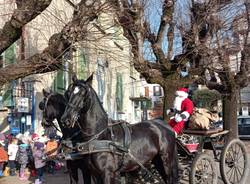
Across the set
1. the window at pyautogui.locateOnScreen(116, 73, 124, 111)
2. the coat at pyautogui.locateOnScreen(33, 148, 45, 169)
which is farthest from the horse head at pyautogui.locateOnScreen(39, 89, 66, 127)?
the window at pyautogui.locateOnScreen(116, 73, 124, 111)

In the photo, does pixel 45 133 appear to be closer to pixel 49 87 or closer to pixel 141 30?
pixel 49 87

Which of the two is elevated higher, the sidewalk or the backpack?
the backpack

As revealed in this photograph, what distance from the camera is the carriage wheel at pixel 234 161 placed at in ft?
35.2

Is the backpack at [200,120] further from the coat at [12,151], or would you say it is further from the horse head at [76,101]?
the coat at [12,151]

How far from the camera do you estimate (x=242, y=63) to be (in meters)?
19.2

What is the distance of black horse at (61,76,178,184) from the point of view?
7211 millimetres

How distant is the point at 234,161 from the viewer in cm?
1099

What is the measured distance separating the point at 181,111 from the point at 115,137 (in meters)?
2.92

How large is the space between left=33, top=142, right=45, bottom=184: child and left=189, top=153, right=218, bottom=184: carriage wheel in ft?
15.6

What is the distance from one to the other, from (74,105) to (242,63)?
1353 cm

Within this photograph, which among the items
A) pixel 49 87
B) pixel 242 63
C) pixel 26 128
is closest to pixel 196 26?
pixel 242 63

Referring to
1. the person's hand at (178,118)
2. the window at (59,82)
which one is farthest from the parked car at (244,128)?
the person's hand at (178,118)

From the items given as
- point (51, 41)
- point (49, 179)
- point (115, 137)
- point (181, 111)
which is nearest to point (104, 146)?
point (115, 137)

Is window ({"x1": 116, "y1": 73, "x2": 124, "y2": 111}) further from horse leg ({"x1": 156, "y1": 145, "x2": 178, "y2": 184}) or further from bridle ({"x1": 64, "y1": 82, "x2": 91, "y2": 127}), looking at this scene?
bridle ({"x1": 64, "y1": 82, "x2": 91, "y2": 127})
